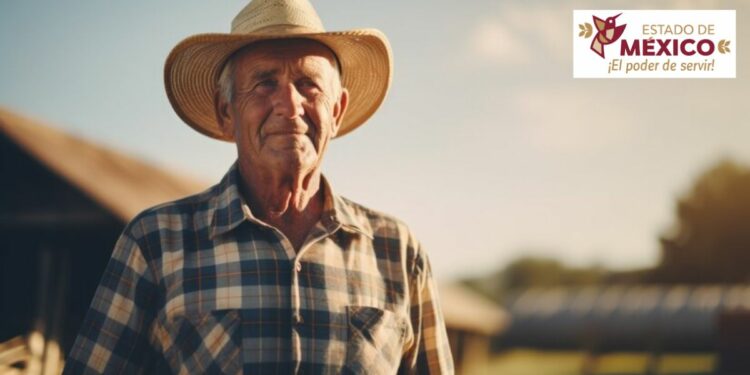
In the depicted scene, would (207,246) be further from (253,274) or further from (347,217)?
(347,217)

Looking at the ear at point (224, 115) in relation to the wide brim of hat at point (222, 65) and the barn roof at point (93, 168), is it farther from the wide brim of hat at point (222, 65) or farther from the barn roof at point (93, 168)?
the barn roof at point (93, 168)

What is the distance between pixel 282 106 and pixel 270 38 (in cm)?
23

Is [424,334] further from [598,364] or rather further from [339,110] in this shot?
[598,364]

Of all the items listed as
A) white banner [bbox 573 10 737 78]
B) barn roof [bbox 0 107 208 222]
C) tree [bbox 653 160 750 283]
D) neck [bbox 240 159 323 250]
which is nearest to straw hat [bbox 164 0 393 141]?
neck [bbox 240 159 323 250]

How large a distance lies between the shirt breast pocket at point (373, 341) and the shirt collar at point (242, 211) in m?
0.27

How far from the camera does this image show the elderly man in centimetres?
206

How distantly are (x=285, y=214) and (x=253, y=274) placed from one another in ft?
0.90

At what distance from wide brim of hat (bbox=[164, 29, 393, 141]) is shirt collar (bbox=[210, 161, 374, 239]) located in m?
0.42

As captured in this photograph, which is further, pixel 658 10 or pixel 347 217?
pixel 658 10

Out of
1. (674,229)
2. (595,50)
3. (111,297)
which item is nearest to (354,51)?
(111,297)

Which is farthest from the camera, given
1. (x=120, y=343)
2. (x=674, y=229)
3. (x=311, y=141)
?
(x=674, y=229)

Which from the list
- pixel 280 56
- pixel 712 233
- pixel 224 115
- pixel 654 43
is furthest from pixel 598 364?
pixel 280 56

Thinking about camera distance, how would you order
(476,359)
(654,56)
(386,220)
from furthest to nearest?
(476,359)
(654,56)
(386,220)

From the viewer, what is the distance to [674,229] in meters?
48.7
